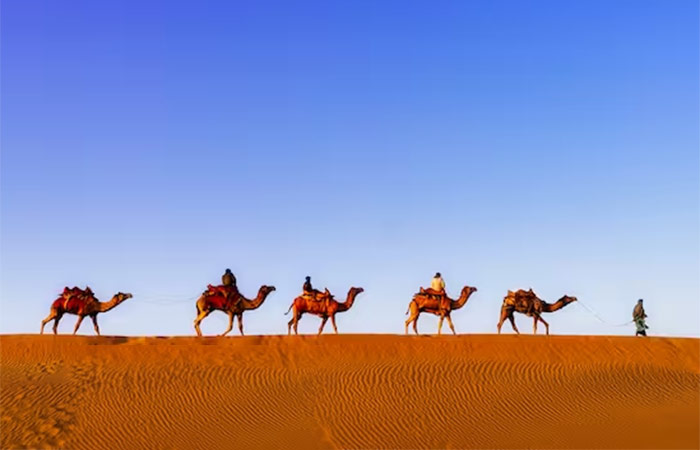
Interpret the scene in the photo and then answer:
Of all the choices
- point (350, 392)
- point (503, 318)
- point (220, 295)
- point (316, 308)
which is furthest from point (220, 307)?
point (503, 318)

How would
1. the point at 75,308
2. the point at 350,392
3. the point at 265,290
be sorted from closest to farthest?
the point at 350,392 → the point at 75,308 → the point at 265,290

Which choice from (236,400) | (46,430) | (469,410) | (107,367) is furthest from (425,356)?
(46,430)

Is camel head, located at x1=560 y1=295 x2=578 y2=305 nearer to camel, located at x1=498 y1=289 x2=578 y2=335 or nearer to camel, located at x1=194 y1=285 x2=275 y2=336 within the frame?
camel, located at x1=498 y1=289 x2=578 y2=335

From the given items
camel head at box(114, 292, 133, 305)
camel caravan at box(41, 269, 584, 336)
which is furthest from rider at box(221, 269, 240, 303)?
camel head at box(114, 292, 133, 305)

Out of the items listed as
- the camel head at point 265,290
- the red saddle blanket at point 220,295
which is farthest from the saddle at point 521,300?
the red saddle blanket at point 220,295

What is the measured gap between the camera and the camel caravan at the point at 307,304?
28.8m

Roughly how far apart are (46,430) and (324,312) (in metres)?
10.2

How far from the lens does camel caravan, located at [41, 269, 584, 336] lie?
2881 cm

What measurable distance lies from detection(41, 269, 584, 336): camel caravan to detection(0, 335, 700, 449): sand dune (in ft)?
4.32

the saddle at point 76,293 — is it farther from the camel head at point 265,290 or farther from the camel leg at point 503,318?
the camel leg at point 503,318

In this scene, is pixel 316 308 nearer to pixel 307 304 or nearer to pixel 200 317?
pixel 307 304

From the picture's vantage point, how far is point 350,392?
2484 cm

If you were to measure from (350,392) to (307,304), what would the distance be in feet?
17.1

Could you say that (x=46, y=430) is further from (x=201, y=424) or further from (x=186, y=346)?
(x=186, y=346)
